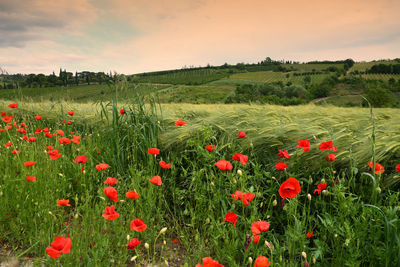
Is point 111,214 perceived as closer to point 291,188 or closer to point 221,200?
point 221,200

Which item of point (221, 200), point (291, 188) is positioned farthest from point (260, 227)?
point (221, 200)

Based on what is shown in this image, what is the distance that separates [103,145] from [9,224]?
52.5 inches

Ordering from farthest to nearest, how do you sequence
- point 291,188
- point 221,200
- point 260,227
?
point 221,200 < point 291,188 < point 260,227

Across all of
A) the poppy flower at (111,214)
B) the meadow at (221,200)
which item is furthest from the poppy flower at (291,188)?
the poppy flower at (111,214)

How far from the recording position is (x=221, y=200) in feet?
5.68

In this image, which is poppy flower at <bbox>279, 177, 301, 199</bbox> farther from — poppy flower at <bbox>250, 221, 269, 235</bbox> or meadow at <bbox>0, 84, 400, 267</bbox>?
poppy flower at <bbox>250, 221, 269, 235</bbox>

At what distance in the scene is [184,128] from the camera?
9.32 ft

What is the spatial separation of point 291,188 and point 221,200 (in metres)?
0.59

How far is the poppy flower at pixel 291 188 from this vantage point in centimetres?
127

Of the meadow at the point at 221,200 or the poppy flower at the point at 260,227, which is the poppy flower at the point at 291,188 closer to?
the meadow at the point at 221,200

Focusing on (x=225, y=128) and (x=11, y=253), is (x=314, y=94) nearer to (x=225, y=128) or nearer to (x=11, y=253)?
(x=225, y=128)

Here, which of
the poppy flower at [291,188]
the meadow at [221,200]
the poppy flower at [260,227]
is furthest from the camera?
the meadow at [221,200]

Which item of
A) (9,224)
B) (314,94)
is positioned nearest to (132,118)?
(9,224)

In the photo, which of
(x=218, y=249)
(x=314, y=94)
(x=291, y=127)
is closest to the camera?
(x=218, y=249)
